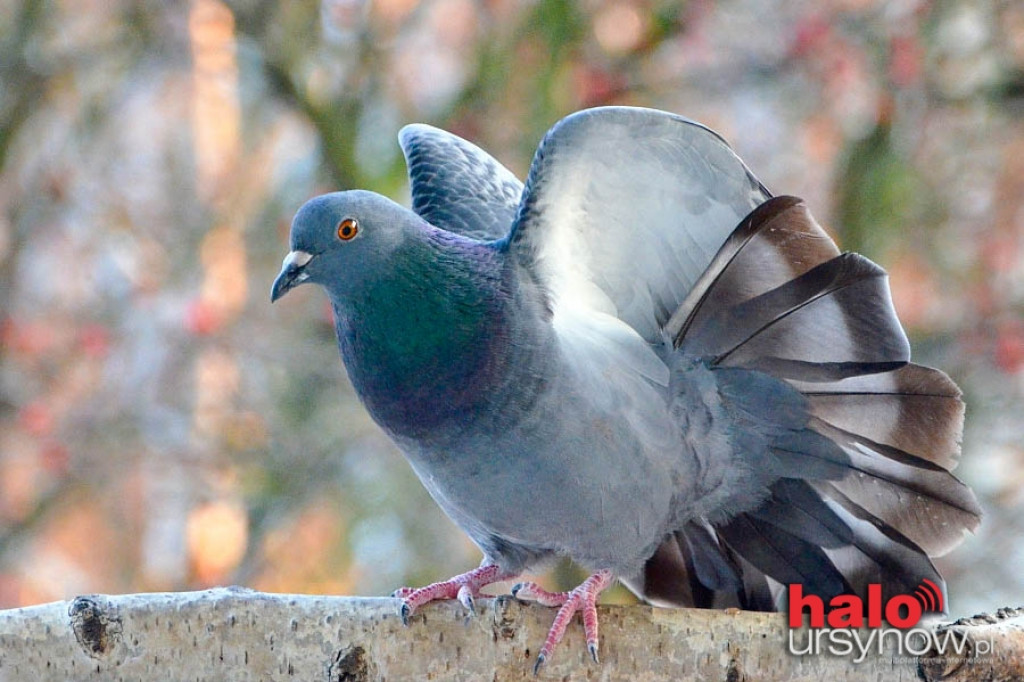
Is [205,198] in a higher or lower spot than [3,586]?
higher

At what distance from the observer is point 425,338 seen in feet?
9.47

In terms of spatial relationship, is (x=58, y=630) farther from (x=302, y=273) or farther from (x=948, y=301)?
(x=948, y=301)

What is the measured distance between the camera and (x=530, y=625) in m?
2.91

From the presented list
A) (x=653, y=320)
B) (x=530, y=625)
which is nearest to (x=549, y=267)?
(x=653, y=320)

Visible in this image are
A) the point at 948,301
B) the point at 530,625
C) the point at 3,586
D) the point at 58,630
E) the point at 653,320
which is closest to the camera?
the point at 58,630

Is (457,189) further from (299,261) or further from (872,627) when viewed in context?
(872,627)

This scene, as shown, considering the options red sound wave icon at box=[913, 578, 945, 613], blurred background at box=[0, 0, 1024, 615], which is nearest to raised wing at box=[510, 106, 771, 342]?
red sound wave icon at box=[913, 578, 945, 613]

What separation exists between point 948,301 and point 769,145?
4.69 feet

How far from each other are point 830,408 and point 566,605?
2.94 feet

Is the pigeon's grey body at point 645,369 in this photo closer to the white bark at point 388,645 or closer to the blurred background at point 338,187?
the white bark at point 388,645

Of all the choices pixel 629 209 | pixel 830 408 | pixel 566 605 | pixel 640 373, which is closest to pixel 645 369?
pixel 640 373

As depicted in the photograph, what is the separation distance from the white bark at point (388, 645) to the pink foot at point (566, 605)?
29mm

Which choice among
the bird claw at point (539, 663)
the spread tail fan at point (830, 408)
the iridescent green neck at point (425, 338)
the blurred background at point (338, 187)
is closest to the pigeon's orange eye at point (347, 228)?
the iridescent green neck at point (425, 338)

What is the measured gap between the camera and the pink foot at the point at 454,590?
2850mm
